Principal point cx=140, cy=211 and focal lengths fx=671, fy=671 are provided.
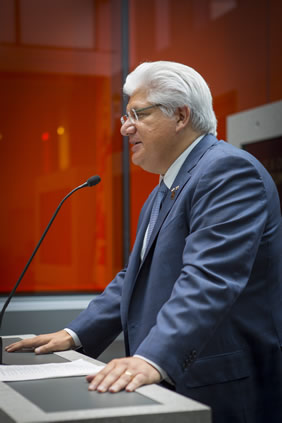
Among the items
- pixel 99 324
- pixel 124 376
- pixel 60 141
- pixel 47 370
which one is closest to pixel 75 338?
pixel 99 324

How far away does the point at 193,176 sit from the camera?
5.57ft

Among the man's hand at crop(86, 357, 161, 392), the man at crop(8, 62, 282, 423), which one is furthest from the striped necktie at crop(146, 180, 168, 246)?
the man's hand at crop(86, 357, 161, 392)

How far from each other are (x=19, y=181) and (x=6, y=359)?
325 cm

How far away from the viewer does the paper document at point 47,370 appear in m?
1.43

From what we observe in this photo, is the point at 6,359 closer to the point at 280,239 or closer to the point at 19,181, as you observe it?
the point at 280,239

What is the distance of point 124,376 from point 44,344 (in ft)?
2.05

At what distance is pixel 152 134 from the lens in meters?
1.88

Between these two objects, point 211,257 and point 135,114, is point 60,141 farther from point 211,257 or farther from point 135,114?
point 211,257

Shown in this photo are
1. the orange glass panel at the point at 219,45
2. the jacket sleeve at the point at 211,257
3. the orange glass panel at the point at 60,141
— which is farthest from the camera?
the orange glass panel at the point at 219,45

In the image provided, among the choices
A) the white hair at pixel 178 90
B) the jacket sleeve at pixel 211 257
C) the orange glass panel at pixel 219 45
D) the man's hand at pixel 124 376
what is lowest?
the man's hand at pixel 124 376

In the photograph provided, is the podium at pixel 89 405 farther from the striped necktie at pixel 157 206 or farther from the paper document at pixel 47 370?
the striped necktie at pixel 157 206

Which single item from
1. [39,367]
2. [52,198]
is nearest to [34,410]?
[39,367]

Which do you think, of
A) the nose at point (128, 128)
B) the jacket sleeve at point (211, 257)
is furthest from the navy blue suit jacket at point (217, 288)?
the nose at point (128, 128)

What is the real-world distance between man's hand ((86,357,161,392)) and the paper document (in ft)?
0.44
